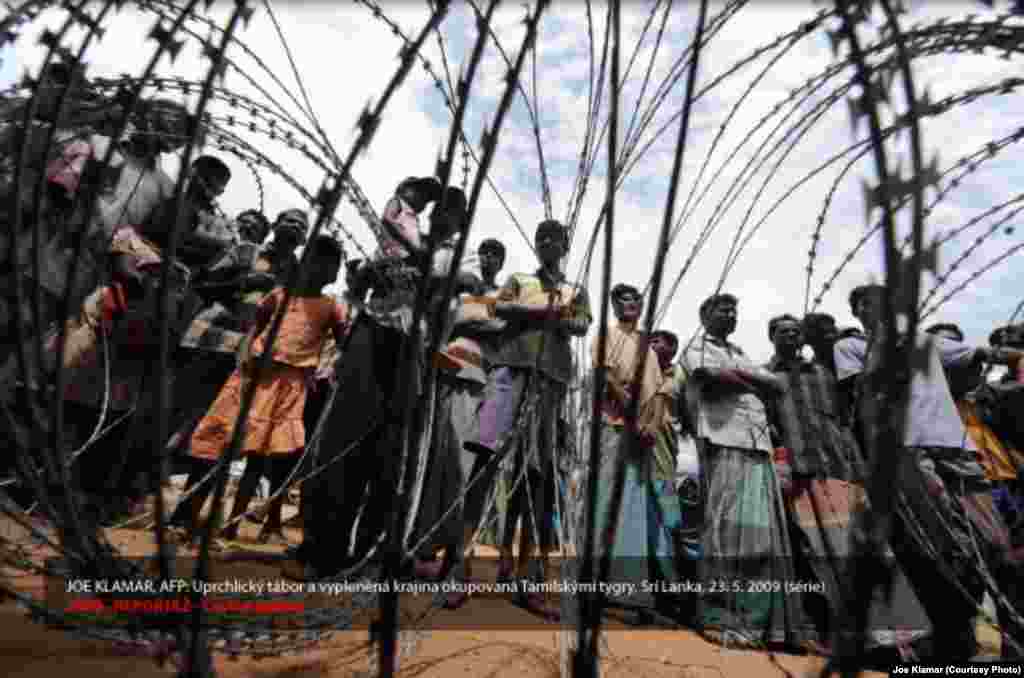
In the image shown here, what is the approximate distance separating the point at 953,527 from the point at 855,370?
1.01 m

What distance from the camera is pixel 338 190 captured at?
1243 mm

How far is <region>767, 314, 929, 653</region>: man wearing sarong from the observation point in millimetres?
3621

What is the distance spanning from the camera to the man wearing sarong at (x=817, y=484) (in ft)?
11.9

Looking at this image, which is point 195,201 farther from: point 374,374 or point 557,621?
point 557,621

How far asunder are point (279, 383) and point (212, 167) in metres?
1.48

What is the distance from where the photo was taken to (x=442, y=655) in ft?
8.33

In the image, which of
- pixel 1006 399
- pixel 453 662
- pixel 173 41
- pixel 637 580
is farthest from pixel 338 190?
pixel 1006 399

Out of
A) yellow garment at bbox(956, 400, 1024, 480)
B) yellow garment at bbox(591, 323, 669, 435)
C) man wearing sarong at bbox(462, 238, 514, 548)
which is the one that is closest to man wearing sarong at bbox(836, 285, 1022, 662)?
yellow garment at bbox(956, 400, 1024, 480)

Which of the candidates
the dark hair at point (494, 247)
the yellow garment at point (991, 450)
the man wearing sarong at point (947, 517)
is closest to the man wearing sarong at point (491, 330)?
the dark hair at point (494, 247)

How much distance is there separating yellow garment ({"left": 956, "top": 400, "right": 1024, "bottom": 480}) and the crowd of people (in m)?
0.02

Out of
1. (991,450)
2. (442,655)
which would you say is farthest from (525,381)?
(991,450)

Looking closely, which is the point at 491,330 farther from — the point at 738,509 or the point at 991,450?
the point at 991,450

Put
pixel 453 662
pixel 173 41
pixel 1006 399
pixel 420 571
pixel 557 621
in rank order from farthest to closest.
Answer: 1. pixel 1006 399
2. pixel 420 571
3. pixel 557 621
4. pixel 453 662
5. pixel 173 41

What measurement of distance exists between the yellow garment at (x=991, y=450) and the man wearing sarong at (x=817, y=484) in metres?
1.00
